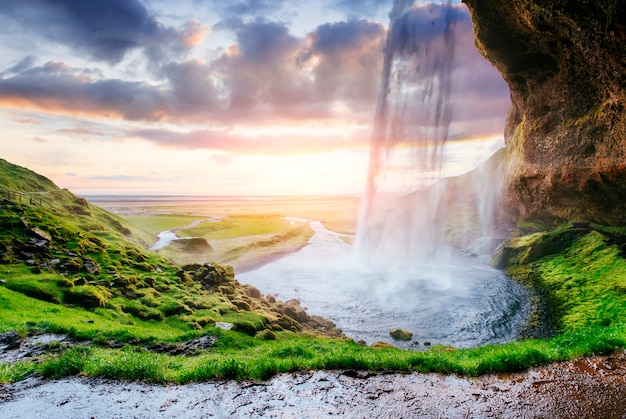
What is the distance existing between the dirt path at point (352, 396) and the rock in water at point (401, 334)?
12.7 m

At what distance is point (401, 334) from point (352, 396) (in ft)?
48.1

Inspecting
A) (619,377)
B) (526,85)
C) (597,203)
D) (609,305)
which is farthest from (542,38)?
(619,377)

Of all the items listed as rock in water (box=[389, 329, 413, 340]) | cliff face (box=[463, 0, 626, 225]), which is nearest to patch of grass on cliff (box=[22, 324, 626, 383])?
rock in water (box=[389, 329, 413, 340])

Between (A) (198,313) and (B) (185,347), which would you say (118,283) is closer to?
(A) (198,313)

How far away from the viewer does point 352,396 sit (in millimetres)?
8758

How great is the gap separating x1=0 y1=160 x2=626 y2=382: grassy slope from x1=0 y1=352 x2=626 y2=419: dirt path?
0.61m

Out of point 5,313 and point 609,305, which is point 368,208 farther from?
point 5,313

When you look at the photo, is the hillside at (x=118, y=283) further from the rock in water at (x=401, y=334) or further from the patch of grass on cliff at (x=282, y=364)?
the patch of grass on cliff at (x=282, y=364)

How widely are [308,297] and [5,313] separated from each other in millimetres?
23138

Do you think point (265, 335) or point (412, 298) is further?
point (412, 298)

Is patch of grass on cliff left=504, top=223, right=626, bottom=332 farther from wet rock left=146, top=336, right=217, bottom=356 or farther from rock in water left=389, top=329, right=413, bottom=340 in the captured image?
wet rock left=146, top=336, right=217, bottom=356

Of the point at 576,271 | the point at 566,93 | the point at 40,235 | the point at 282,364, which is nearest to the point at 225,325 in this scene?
the point at 282,364

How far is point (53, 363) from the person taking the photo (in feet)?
33.1

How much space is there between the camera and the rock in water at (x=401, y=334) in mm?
22031
